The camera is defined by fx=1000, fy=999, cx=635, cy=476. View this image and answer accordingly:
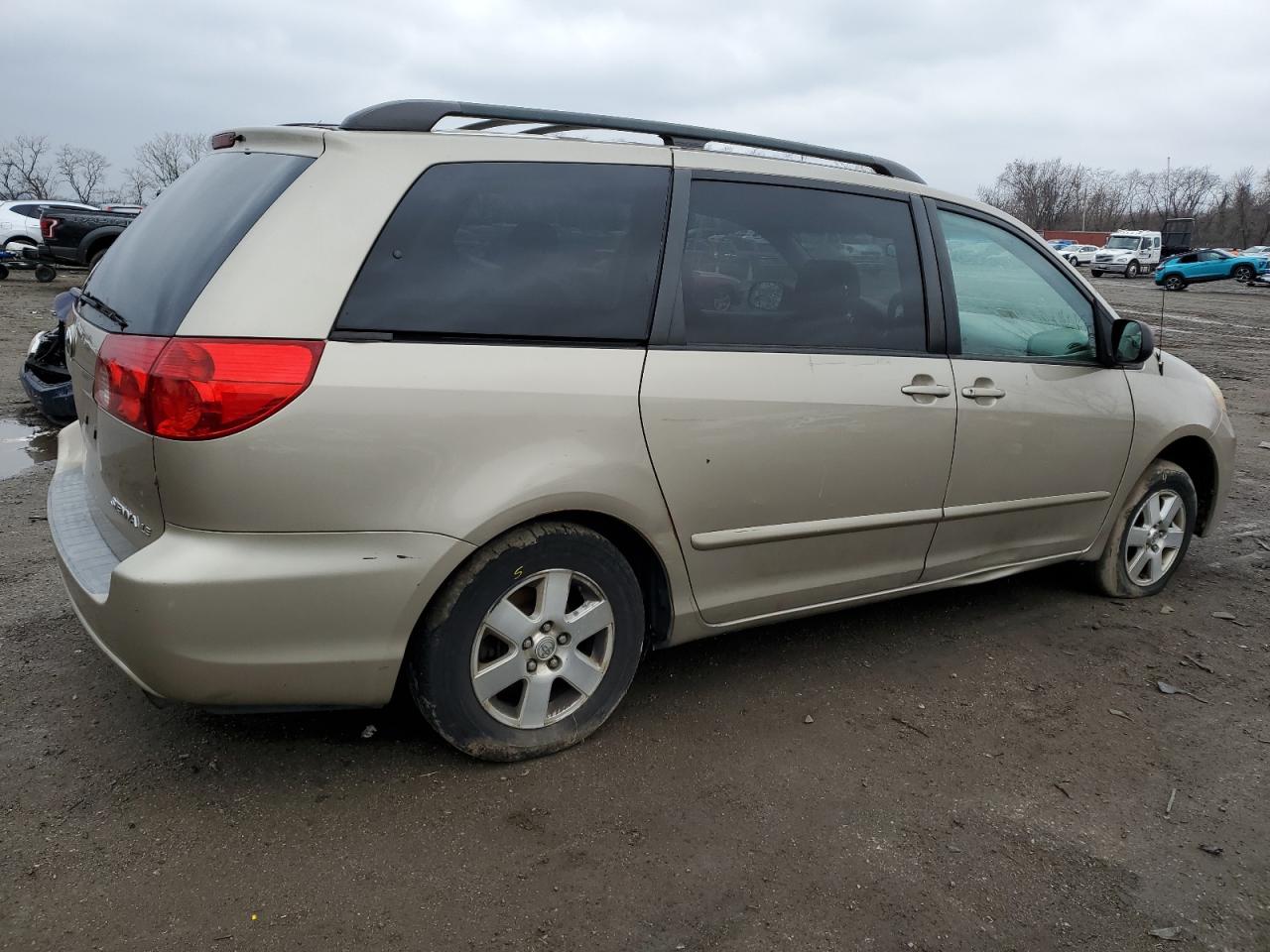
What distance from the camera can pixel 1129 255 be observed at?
45.2 m

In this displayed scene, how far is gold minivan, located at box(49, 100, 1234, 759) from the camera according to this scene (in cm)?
240

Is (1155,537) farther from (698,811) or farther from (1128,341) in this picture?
(698,811)

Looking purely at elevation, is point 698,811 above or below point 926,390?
below

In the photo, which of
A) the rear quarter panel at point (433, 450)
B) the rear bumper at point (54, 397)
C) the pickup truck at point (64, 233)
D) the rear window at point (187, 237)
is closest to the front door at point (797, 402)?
the rear quarter panel at point (433, 450)

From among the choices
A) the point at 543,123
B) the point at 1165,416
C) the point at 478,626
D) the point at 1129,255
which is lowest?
the point at 478,626

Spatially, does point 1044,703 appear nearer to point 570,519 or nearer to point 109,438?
point 570,519

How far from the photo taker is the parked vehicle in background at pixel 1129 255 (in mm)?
45438

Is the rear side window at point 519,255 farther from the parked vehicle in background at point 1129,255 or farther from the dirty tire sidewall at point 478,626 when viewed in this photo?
the parked vehicle in background at point 1129,255

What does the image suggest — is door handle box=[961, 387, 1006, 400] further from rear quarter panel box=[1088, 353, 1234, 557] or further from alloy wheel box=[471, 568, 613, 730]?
alloy wheel box=[471, 568, 613, 730]

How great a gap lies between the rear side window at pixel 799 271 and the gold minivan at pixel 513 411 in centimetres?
1

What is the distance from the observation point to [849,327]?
3375mm

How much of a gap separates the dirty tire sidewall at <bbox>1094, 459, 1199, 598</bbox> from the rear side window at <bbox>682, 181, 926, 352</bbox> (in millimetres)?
1614

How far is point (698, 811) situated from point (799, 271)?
1.73 meters

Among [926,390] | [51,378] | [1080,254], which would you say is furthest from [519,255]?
[1080,254]
